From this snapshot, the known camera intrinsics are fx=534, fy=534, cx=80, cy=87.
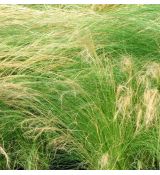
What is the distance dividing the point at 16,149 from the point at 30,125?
174 millimetres

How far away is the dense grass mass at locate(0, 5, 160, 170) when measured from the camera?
2.18 m

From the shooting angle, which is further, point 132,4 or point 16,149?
point 132,4

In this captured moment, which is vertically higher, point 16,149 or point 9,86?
point 9,86

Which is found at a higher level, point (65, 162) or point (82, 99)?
point (82, 99)

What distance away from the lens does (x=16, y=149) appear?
2.34m

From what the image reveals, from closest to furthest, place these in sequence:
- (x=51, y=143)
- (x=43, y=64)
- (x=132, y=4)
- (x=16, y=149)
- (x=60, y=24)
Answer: (x=51, y=143) → (x=16, y=149) → (x=43, y=64) → (x=60, y=24) → (x=132, y=4)

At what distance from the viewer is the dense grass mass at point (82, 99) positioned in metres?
2.18

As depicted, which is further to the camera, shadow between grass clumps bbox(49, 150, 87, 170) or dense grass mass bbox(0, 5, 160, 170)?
shadow between grass clumps bbox(49, 150, 87, 170)

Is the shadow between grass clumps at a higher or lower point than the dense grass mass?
lower

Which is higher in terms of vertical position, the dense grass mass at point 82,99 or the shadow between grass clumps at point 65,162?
the dense grass mass at point 82,99

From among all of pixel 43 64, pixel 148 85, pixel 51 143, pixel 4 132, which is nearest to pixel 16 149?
pixel 4 132

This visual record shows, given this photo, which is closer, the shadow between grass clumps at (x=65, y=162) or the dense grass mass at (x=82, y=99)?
the dense grass mass at (x=82, y=99)

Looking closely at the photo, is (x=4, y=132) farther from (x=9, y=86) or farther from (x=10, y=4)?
(x=10, y=4)

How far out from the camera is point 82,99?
2309 millimetres
